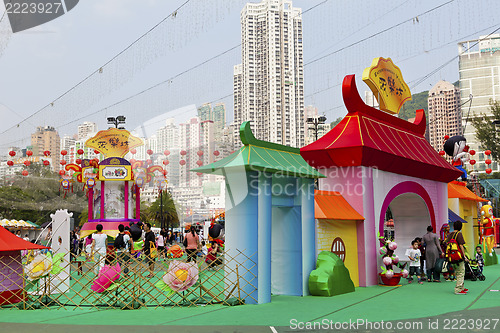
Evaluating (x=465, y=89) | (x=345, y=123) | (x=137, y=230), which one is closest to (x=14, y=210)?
(x=137, y=230)

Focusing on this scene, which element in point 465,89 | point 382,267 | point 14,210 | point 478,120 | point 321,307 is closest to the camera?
point 321,307

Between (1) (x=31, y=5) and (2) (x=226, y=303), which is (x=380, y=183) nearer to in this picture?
(2) (x=226, y=303)

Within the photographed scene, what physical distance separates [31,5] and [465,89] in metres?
76.3

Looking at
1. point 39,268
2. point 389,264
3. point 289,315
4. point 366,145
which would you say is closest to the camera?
point 289,315

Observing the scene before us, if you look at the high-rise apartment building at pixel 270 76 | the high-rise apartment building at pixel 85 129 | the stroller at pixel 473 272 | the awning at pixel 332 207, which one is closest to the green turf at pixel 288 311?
the awning at pixel 332 207

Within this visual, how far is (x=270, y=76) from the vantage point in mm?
42125

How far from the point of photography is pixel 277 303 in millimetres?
8562

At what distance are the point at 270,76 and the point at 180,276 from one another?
35316mm

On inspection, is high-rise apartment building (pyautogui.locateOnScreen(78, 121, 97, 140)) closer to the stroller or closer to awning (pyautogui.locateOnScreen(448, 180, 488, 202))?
awning (pyautogui.locateOnScreen(448, 180, 488, 202))

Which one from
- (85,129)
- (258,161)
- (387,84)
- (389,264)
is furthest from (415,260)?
(85,129)

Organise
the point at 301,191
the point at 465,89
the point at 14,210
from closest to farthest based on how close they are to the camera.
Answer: the point at 301,191, the point at 14,210, the point at 465,89

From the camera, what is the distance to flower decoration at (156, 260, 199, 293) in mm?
8203

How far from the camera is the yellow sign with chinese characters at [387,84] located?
1293cm

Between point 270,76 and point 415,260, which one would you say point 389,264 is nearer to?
point 415,260
